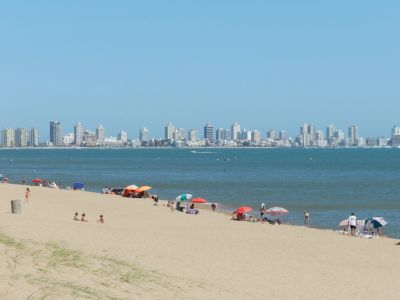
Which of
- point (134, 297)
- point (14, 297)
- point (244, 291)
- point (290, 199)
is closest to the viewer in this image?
point (14, 297)

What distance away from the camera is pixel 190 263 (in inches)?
762

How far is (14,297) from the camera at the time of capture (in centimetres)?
1168

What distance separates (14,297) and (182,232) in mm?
17778

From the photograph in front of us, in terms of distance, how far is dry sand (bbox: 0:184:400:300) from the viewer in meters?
13.9

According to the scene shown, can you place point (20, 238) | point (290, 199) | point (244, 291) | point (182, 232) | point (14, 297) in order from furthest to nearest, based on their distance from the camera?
1. point (290, 199)
2. point (182, 232)
3. point (20, 238)
4. point (244, 291)
5. point (14, 297)

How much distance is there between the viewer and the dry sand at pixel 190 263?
45.4 ft

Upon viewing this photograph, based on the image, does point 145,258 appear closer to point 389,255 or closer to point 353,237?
point 389,255

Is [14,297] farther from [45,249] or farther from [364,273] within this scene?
[364,273]

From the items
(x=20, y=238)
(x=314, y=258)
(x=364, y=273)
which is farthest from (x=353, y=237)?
(x=20, y=238)

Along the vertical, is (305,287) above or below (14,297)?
below

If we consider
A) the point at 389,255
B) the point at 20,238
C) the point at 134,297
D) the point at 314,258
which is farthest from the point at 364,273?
the point at 20,238

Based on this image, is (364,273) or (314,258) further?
(314,258)

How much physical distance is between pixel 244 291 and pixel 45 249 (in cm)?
558

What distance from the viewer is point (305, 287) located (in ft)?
55.7
